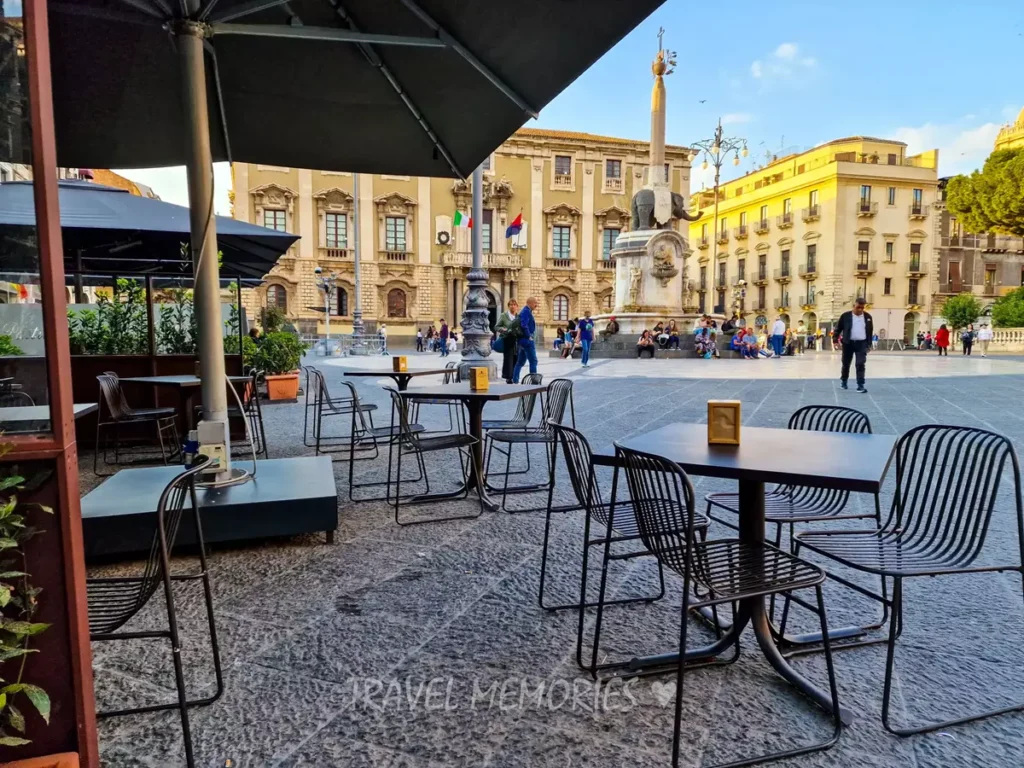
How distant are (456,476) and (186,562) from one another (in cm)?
199

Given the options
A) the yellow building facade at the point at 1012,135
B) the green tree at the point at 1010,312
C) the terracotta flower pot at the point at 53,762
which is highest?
the yellow building facade at the point at 1012,135

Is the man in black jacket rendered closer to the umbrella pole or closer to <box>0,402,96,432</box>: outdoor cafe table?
the umbrella pole

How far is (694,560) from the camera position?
172 centimetres

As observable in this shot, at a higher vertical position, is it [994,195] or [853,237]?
[853,237]

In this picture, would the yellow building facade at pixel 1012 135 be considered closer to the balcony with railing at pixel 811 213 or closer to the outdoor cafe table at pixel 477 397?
the balcony with railing at pixel 811 213

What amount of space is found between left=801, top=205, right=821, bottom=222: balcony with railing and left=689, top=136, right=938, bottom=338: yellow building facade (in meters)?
0.06

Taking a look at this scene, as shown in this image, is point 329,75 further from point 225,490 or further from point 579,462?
point 579,462

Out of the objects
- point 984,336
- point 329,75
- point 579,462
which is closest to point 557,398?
point 579,462

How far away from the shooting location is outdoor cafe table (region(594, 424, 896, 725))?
1.71 meters

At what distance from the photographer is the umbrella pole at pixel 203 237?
9.19 feet

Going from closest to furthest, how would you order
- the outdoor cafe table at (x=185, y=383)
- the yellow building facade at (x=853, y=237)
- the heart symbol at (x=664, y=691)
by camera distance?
the heart symbol at (x=664, y=691), the outdoor cafe table at (x=185, y=383), the yellow building facade at (x=853, y=237)

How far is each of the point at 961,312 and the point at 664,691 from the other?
39569 mm

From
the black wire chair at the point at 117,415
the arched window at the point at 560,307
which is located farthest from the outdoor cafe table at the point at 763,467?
the arched window at the point at 560,307

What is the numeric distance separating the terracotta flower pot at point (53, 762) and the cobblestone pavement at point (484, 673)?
310mm
